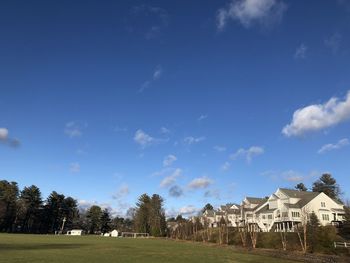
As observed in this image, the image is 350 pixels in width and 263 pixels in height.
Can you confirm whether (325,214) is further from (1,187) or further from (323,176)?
(1,187)

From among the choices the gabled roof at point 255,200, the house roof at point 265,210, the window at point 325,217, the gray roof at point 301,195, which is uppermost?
the gabled roof at point 255,200

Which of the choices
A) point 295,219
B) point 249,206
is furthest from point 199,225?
point 295,219

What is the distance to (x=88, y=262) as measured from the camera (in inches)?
974

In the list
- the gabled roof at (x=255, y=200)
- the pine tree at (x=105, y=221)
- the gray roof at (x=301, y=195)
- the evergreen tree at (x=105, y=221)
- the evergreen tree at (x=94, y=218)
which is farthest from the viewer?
the evergreen tree at (x=105, y=221)

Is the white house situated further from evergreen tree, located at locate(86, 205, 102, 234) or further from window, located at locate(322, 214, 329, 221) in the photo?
evergreen tree, located at locate(86, 205, 102, 234)

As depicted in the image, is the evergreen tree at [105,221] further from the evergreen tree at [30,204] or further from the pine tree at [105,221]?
the evergreen tree at [30,204]

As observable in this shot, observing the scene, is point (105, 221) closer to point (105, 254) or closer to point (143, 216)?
point (143, 216)

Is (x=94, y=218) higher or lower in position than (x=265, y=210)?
higher

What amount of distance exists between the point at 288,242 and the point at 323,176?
69.4m

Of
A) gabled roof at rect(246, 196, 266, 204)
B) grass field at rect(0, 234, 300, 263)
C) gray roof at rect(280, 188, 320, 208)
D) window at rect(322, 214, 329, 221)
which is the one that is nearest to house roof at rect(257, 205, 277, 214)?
gray roof at rect(280, 188, 320, 208)

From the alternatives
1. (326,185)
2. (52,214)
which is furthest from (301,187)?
(52,214)

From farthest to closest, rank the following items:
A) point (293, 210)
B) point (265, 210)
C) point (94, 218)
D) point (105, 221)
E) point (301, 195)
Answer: point (105, 221), point (94, 218), point (265, 210), point (301, 195), point (293, 210)

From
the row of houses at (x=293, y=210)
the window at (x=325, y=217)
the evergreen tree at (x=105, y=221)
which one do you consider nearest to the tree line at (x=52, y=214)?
the evergreen tree at (x=105, y=221)

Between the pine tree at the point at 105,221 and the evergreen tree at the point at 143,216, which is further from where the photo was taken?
the pine tree at the point at 105,221
